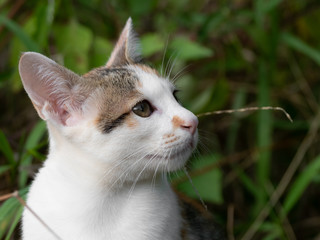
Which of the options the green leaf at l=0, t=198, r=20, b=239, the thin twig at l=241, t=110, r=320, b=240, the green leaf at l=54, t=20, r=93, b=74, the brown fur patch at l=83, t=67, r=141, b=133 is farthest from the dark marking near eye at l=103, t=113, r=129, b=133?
Answer: the thin twig at l=241, t=110, r=320, b=240

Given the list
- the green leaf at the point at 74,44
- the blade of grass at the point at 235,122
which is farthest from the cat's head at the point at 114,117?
the blade of grass at the point at 235,122

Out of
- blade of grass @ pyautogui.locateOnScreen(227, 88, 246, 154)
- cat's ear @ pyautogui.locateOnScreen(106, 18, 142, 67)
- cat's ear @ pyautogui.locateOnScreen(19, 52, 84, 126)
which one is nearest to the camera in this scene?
cat's ear @ pyautogui.locateOnScreen(19, 52, 84, 126)

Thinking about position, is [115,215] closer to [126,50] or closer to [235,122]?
[126,50]

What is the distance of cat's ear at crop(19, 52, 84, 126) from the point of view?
1.62 meters

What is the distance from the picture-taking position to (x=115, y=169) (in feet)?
5.73

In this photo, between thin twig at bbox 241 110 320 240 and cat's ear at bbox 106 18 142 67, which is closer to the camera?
cat's ear at bbox 106 18 142 67

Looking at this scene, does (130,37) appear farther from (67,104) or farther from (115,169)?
(115,169)

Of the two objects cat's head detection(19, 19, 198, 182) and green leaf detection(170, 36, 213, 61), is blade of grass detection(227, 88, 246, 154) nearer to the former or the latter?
green leaf detection(170, 36, 213, 61)

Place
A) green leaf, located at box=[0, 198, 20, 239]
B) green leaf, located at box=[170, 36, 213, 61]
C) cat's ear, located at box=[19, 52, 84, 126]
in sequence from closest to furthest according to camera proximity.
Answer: cat's ear, located at box=[19, 52, 84, 126] → green leaf, located at box=[0, 198, 20, 239] → green leaf, located at box=[170, 36, 213, 61]

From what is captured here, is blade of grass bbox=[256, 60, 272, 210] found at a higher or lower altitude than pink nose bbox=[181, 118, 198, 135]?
lower

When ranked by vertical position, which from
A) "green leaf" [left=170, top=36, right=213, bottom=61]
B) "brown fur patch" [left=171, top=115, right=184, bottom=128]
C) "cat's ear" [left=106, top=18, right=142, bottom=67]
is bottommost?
"green leaf" [left=170, top=36, right=213, bottom=61]

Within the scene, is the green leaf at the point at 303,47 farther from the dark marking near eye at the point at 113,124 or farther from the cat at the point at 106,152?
the dark marking near eye at the point at 113,124

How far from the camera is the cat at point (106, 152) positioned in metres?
1.70

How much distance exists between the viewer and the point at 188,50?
2.77 meters
